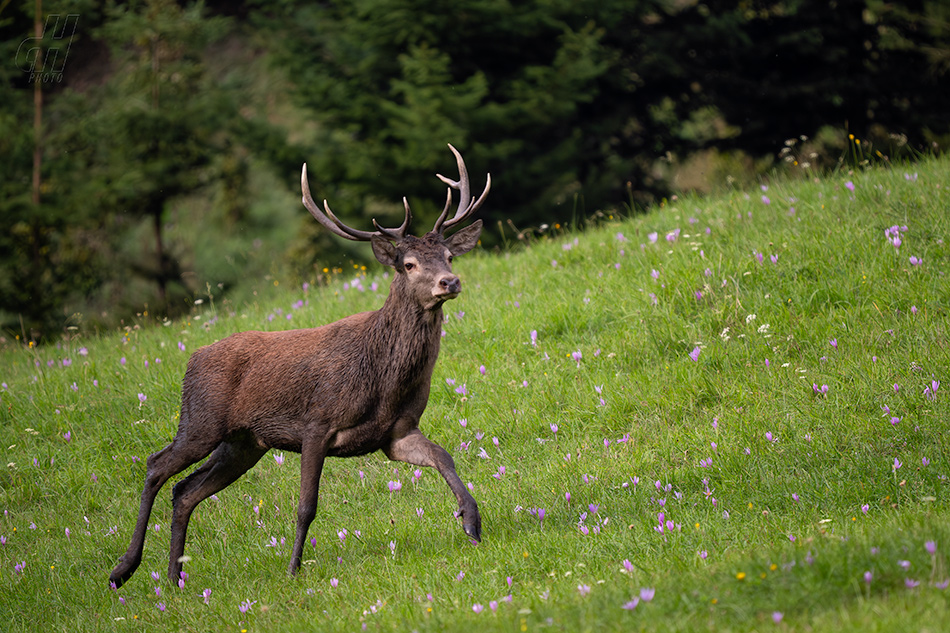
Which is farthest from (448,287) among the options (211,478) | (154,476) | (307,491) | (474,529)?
(154,476)

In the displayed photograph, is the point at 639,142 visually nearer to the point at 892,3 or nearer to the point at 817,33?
the point at 817,33

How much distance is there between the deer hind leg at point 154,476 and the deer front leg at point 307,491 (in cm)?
78

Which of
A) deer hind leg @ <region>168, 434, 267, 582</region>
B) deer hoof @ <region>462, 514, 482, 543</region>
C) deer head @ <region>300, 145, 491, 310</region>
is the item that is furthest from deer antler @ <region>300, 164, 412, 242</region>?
deer hoof @ <region>462, 514, 482, 543</region>

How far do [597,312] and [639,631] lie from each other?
513 centimetres

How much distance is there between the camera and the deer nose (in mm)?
5422

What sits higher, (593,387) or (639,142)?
(593,387)

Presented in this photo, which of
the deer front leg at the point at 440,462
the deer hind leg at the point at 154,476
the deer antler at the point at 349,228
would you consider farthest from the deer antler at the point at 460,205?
the deer hind leg at the point at 154,476

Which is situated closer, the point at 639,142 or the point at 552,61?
the point at 552,61

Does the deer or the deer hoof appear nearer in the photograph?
the deer hoof

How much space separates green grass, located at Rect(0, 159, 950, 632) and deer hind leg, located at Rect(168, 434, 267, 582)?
368 millimetres

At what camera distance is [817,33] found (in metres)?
15.3

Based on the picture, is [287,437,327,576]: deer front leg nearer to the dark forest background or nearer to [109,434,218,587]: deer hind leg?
[109,434,218,587]: deer hind leg

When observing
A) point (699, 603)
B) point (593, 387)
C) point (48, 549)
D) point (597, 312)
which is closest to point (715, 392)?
point (593, 387)

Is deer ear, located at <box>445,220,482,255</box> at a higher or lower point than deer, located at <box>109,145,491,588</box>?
higher
